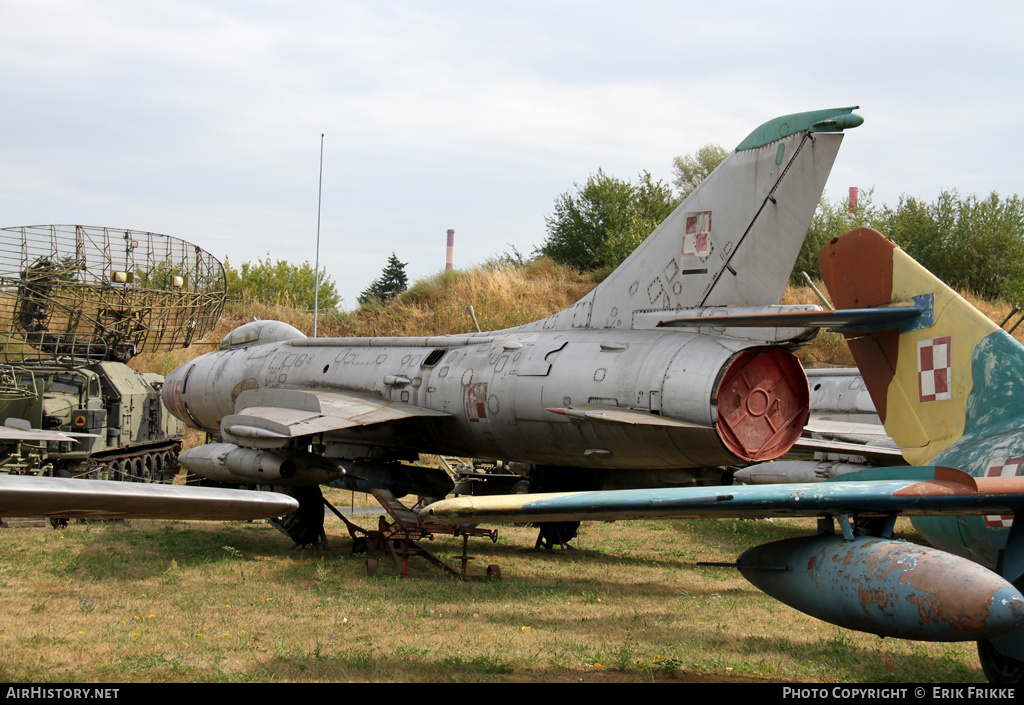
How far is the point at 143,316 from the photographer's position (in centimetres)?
1711

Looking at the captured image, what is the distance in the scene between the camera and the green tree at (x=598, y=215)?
34.0 metres

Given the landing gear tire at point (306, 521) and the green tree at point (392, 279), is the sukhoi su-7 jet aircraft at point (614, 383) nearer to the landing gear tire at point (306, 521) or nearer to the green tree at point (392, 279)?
the landing gear tire at point (306, 521)

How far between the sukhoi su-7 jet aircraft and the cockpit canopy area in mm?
1723

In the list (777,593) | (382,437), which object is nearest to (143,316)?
(382,437)

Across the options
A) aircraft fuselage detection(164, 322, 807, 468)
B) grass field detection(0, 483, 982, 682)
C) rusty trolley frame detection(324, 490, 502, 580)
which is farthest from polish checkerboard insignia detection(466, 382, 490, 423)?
grass field detection(0, 483, 982, 682)

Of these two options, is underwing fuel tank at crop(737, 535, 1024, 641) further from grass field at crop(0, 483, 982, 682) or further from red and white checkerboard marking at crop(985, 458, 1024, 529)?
grass field at crop(0, 483, 982, 682)

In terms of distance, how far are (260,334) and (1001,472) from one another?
37.4 feet

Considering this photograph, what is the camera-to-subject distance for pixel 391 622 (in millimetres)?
7371

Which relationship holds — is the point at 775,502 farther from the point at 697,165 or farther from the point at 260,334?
the point at 697,165

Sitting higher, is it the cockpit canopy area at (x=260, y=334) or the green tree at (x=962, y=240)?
the green tree at (x=962, y=240)

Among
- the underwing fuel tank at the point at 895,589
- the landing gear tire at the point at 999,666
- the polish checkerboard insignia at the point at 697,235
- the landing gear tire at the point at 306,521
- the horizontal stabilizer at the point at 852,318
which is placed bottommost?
the landing gear tire at the point at 306,521

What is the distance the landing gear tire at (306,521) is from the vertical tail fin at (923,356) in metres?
7.30

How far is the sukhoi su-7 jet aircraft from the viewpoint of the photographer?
830 cm

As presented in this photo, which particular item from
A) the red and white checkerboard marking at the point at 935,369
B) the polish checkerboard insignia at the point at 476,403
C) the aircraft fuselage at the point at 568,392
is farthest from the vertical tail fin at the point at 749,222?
the red and white checkerboard marking at the point at 935,369
